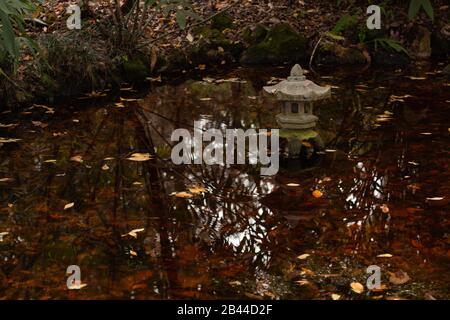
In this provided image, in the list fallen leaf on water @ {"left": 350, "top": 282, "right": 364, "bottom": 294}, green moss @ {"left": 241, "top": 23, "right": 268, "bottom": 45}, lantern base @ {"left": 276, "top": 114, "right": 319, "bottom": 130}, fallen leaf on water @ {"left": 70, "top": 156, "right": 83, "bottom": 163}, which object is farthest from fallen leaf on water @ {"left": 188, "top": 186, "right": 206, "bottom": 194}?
green moss @ {"left": 241, "top": 23, "right": 268, "bottom": 45}

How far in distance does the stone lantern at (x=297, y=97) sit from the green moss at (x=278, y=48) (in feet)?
14.5

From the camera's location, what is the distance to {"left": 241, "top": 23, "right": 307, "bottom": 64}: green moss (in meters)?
9.47

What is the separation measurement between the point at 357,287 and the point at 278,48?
6695mm

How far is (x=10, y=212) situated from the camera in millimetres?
4254

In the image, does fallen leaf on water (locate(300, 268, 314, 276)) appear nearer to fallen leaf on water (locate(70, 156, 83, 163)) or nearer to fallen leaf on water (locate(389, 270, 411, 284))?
fallen leaf on water (locate(389, 270, 411, 284))

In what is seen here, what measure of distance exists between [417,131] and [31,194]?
350 centimetres

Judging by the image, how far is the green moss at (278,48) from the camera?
9469 mm

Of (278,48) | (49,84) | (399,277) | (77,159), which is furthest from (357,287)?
(278,48)

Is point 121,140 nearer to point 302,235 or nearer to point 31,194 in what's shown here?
point 31,194

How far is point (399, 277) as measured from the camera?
327 centimetres

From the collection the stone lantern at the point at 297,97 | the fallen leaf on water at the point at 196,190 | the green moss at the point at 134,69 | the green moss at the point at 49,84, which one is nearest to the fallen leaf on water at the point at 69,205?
the fallen leaf on water at the point at 196,190

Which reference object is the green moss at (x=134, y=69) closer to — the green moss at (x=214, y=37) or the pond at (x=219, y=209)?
the green moss at (x=214, y=37)

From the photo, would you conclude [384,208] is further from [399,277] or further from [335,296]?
[335,296]

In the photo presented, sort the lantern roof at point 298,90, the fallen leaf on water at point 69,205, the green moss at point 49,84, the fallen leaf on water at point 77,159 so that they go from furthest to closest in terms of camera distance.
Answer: the green moss at point 49,84, the fallen leaf on water at point 77,159, the lantern roof at point 298,90, the fallen leaf on water at point 69,205
